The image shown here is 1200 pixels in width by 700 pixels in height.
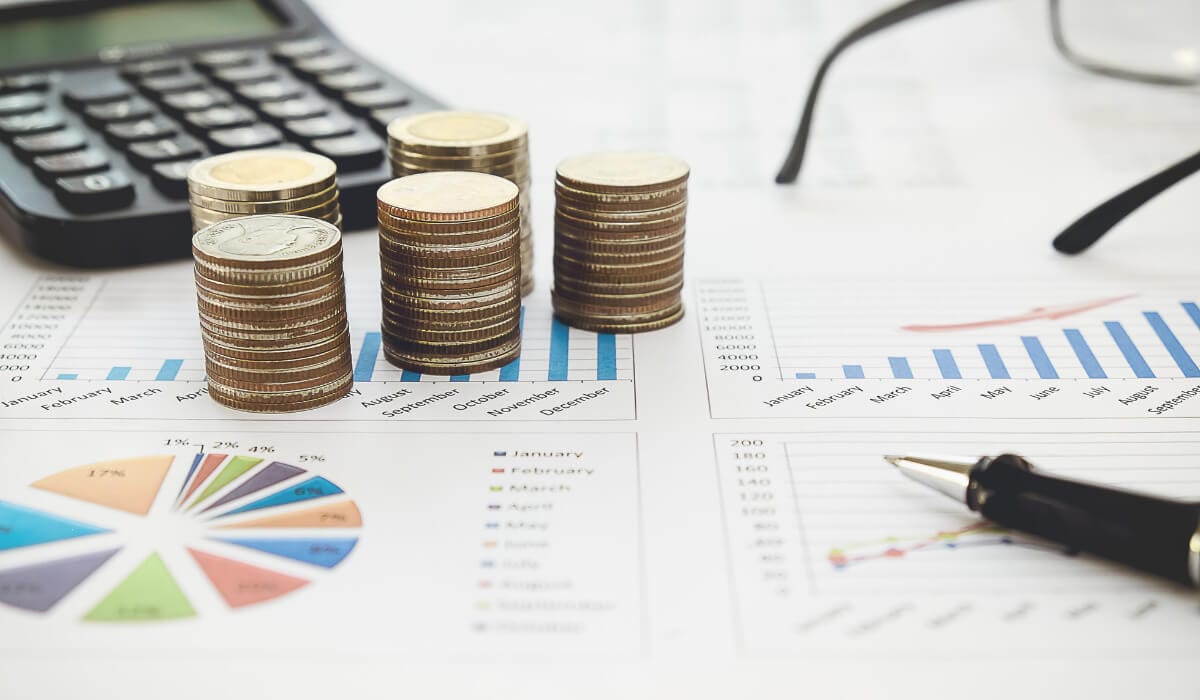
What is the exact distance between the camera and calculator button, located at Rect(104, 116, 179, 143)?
2.62 feet

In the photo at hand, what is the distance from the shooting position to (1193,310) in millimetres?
696

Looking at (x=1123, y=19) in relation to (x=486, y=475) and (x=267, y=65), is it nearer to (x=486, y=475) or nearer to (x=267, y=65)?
(x=267, y=65)

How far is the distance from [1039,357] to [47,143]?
0.60 metres

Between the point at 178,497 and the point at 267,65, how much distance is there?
0.53 meters

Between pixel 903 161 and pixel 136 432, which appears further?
pixel 903 161

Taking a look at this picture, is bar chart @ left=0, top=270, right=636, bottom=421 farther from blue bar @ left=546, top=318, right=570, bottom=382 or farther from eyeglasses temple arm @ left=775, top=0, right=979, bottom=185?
eyeglasses temple arm @ left=775, top=0, right=979, bottom=185

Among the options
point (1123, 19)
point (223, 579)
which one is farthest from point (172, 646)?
point (1123, 19)

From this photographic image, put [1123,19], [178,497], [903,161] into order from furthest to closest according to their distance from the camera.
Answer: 1. [1123,19]
2. [903,161]
3. [178,497]

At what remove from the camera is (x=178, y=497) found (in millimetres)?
516

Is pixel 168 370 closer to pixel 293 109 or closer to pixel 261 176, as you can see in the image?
pixel 261 176

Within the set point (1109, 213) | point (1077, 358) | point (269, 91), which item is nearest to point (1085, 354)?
point (1077, 358)

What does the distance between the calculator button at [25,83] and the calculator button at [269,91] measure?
5.5 inches

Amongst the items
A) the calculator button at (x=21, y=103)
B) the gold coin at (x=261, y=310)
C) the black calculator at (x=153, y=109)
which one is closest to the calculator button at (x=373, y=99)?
the black calculator at (x=153, y=109)

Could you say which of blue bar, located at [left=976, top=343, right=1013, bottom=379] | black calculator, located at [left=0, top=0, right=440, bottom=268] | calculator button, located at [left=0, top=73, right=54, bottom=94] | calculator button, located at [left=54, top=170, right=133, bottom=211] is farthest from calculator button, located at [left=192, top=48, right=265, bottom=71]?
blue bar, located at [left=976, top=343, right=1013, bottom=379]
